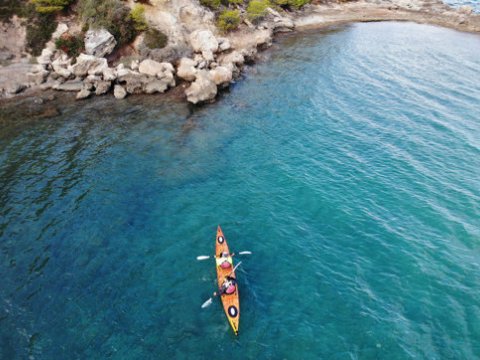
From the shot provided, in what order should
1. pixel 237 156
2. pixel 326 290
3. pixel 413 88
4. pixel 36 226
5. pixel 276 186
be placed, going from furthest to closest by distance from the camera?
pixel 413 88
pixel 237 156
pixel 276 186
pixel 36 226
pixel 326 290

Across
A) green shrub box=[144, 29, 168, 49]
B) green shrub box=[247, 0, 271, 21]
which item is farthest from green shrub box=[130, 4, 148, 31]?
green shrub box=[247, 0, 271, 21]

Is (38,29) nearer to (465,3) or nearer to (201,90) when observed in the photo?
(201,90)

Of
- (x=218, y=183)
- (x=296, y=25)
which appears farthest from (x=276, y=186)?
(x=296, y=25)

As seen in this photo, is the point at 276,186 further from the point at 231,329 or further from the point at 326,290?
the point at 231,329

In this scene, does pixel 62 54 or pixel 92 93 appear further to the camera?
pixel 62 54

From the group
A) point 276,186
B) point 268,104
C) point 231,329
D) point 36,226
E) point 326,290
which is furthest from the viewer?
point 268,104

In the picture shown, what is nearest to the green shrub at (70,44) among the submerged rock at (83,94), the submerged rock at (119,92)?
the submerged rock at (83,94)

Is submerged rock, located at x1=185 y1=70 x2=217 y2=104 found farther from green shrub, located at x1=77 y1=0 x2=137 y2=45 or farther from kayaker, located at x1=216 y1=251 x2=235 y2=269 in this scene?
kayaker, located at x1=216 y1=251 x2=235 y2=269

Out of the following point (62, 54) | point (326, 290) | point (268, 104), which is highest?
point (62, 54)
